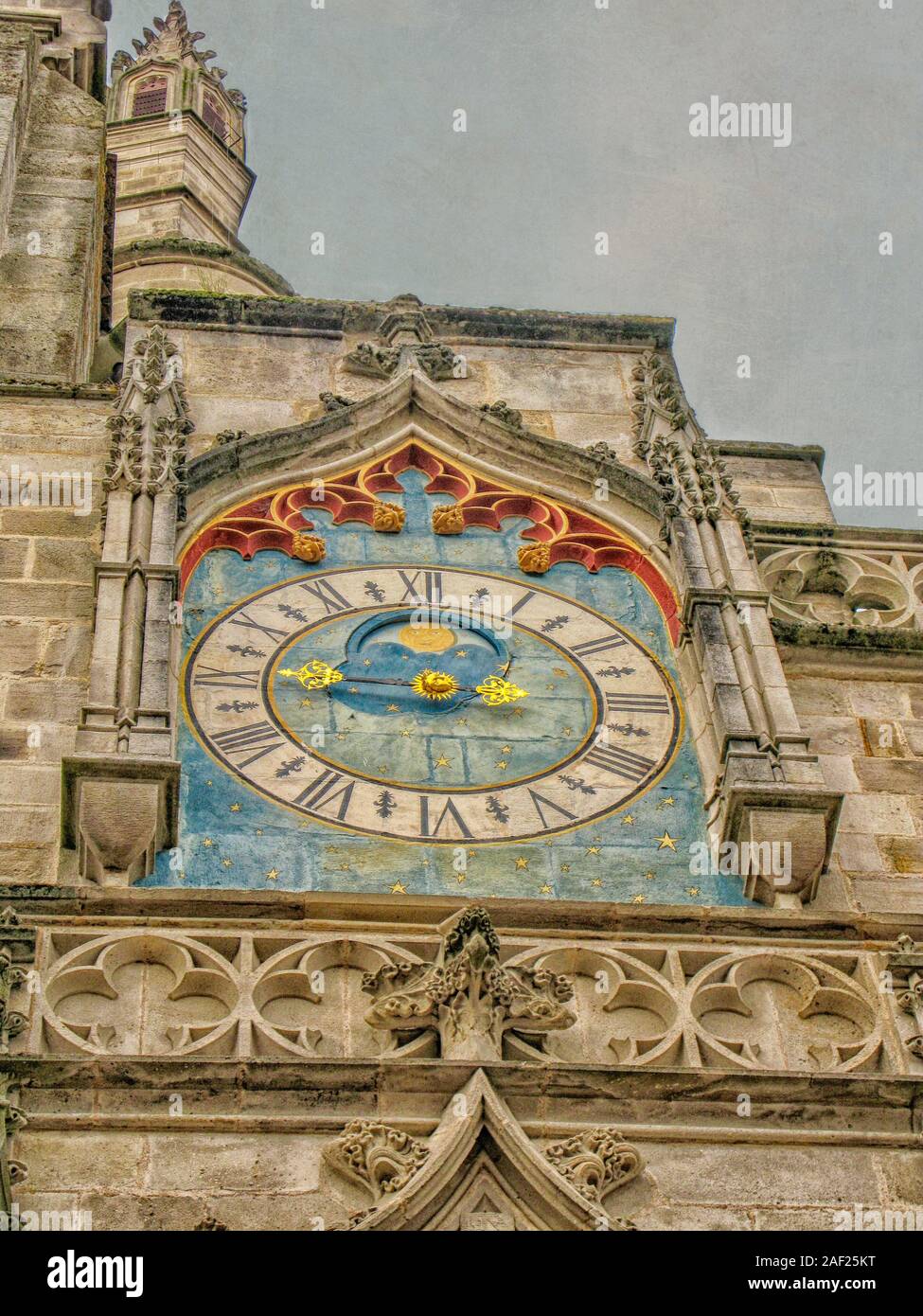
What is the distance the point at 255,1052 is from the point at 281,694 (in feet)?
9.77

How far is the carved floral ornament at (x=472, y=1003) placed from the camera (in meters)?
11.3

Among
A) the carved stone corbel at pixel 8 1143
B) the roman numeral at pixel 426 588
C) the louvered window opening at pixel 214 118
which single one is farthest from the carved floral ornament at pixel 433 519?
the louvered window opening at pixel 214 118

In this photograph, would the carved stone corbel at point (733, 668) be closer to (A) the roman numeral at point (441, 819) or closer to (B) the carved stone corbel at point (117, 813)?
(A) the roman numeral at point (441, 819)

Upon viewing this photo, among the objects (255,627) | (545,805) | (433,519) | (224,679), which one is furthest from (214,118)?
(545,805)

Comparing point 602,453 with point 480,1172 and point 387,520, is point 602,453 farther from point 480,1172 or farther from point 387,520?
point 480,1172

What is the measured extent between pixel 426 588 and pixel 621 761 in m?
1.84

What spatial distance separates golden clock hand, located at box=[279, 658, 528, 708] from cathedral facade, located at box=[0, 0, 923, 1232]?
26mm

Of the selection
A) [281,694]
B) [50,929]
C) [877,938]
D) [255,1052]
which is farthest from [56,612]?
[877,938]

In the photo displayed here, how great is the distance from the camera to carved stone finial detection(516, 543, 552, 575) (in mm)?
15234

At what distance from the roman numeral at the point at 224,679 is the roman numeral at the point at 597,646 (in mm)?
1713

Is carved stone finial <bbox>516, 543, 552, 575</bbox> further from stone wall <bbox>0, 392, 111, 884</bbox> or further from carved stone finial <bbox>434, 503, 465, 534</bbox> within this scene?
stone wall <bbox>0, 392, 111, 884</bbox>

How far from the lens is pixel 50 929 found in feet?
38.5
